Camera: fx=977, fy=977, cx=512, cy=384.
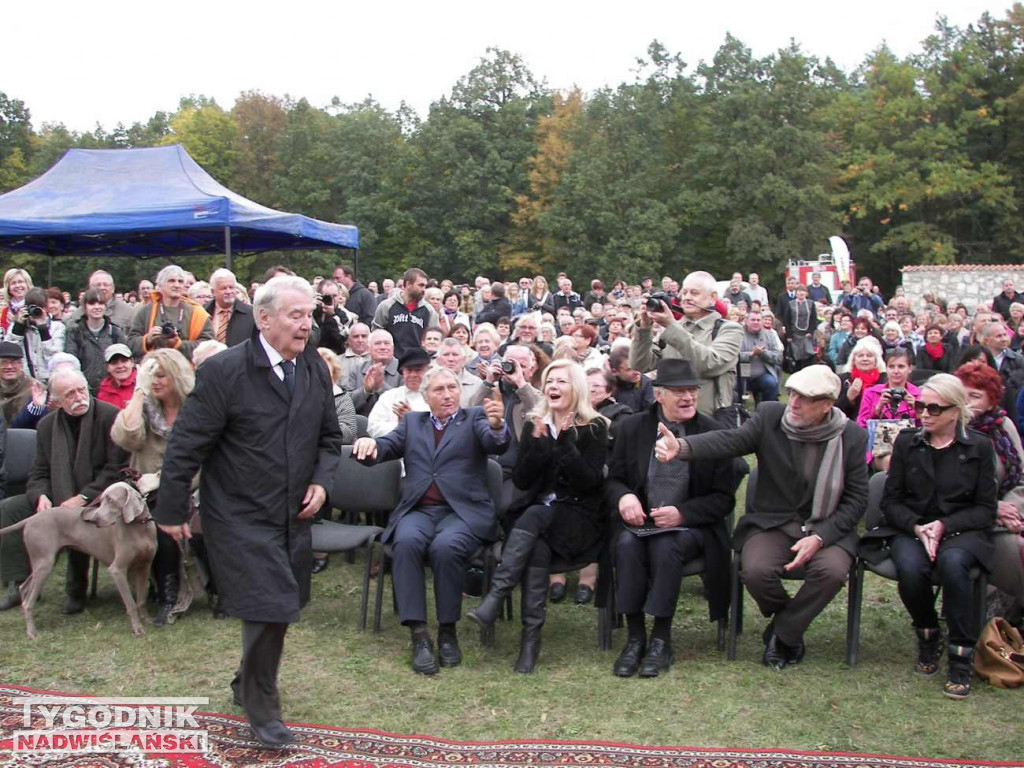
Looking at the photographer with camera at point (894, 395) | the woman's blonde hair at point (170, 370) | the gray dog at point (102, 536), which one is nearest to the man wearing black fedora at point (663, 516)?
the photographer with camera at point (894, 395)

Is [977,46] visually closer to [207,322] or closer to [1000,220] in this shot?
[1000,220]

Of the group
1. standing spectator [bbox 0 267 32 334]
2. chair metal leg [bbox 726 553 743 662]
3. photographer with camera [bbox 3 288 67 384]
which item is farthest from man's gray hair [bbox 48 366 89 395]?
standing spectator [bbox 0 267 32 334]

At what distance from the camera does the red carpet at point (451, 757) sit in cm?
375

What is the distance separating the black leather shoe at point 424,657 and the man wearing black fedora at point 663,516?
0.89 metres

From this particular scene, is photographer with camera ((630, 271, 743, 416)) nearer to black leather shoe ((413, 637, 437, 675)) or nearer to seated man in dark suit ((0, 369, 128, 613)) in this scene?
black leather shoe ((413, 637, 437, 675))

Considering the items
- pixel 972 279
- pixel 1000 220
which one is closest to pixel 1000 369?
pixel 972 279

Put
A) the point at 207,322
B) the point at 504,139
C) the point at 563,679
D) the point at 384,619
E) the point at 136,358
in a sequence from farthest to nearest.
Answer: the point at 504,139
the point at 136,358
the point at 207,322
the point at 384,619
the point at 563,679

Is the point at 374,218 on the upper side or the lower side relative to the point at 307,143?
lower

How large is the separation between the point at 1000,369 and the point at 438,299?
5669 mm

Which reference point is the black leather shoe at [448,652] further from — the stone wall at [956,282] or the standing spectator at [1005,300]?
the stone wall at [956,282]

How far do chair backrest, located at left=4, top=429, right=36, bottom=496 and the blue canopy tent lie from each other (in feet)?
16.7

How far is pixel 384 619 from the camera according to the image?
5645 mm

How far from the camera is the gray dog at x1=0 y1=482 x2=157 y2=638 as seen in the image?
5.34 metres

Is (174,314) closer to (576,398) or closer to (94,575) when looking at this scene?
(94,575)
